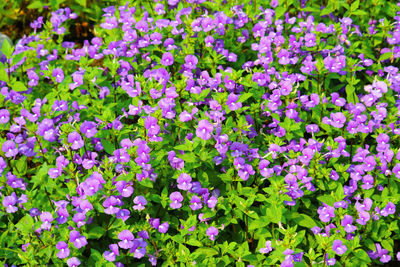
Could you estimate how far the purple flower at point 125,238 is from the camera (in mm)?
3432

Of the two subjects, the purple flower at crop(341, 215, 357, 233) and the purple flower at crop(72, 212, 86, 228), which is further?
the purple flower at crop(341, 215, 357, 233)

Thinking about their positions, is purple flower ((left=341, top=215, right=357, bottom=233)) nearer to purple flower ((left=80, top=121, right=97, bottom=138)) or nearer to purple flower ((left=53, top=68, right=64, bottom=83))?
purple flower ((left=80, top=121, right=97, bottom=138))

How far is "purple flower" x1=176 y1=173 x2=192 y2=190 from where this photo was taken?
3.60 meters

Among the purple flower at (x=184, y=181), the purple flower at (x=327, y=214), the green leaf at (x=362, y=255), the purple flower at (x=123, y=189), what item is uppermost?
the purple flower at (x=123, y=189)

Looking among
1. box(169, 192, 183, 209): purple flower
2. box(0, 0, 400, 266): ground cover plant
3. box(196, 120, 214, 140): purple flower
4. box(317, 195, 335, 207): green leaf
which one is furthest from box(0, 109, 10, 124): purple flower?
box(317, 195, 335, 207): green leaf

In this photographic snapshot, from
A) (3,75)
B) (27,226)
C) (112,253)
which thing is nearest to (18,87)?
(3,75)

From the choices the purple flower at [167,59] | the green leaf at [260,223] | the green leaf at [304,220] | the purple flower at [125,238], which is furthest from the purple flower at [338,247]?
the purple flower at [167,59]

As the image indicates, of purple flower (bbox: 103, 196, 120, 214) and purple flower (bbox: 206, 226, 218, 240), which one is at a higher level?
purple flower (bbox: 103, 196, 120, 214)

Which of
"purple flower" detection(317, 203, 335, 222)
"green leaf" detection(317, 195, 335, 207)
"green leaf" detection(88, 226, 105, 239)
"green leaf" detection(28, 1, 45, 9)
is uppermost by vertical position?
"green leaf" detection(28, 1, 45, 9)

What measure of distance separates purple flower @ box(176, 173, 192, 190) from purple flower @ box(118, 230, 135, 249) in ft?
1.64

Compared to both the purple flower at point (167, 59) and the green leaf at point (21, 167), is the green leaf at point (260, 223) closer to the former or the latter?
the purple flower at point (167, 59)

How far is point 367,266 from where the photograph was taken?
3.97m

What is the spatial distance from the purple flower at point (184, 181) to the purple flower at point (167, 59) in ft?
4.28

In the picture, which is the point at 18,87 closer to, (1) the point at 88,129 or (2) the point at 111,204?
(1) the point at 88,129
